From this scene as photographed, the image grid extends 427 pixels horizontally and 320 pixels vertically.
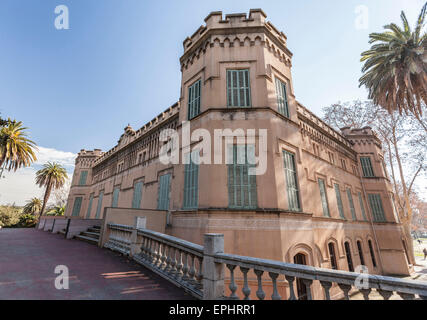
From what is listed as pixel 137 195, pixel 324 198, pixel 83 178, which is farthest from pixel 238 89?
pixel 83 178

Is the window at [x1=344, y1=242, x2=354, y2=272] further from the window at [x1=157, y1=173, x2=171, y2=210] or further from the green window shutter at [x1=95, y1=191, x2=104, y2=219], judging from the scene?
the green window shutter at [x1=95, y1=191, x2=104, y2=219]

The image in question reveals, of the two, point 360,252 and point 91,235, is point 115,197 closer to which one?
point 91,235

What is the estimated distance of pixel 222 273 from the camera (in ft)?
14.4

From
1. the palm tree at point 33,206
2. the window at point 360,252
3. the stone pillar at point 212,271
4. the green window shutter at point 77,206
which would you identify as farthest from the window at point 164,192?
the palm tree at point 33,206

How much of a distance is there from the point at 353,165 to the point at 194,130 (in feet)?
63.7

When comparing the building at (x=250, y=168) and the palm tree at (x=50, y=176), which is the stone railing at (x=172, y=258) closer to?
the building at (x=250, y=168)

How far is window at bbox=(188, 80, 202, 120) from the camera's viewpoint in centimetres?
1097

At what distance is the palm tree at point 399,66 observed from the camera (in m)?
14.0

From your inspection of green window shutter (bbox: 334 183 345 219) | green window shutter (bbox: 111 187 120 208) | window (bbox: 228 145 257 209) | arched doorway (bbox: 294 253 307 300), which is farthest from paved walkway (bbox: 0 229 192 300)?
green window shutter (bbox: 334 183 345 219)

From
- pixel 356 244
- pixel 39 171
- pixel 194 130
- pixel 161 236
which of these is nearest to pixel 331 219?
pixel 356 244

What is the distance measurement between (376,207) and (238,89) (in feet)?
66.6

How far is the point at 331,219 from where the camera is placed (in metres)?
14.1

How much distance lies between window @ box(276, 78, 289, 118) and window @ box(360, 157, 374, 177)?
16.7 meters
